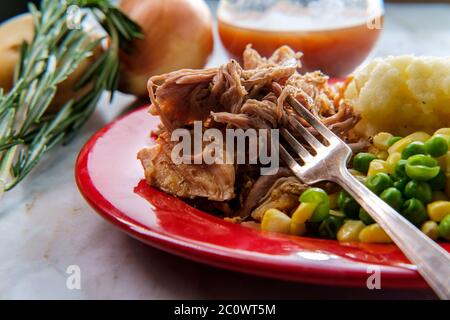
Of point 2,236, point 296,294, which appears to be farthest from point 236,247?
point 2,236

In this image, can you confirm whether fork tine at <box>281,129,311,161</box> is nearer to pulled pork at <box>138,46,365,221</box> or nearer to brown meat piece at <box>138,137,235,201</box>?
pulled pork at <box>138,46,365,221</box>

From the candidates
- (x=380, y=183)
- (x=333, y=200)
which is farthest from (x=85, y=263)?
(x=380, y=183)

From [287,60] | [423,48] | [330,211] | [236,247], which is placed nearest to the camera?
[236,247]

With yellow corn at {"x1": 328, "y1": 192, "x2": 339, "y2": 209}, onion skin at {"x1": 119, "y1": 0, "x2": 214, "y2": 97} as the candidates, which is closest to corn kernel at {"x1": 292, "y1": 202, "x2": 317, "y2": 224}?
yellow corn at {"x1": 328, "y1": 192, "x2": 339, "y2": 209}

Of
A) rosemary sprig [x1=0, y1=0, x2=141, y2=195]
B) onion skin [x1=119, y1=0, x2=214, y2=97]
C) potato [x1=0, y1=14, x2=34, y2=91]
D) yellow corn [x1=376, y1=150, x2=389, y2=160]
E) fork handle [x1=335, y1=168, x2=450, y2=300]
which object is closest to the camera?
fork handle [x1=335, y1=168, x2=450, y2=300]

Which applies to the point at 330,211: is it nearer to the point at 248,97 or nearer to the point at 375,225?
the point at 375,225

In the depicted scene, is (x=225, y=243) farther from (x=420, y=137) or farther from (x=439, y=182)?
(x=420, y=137)
